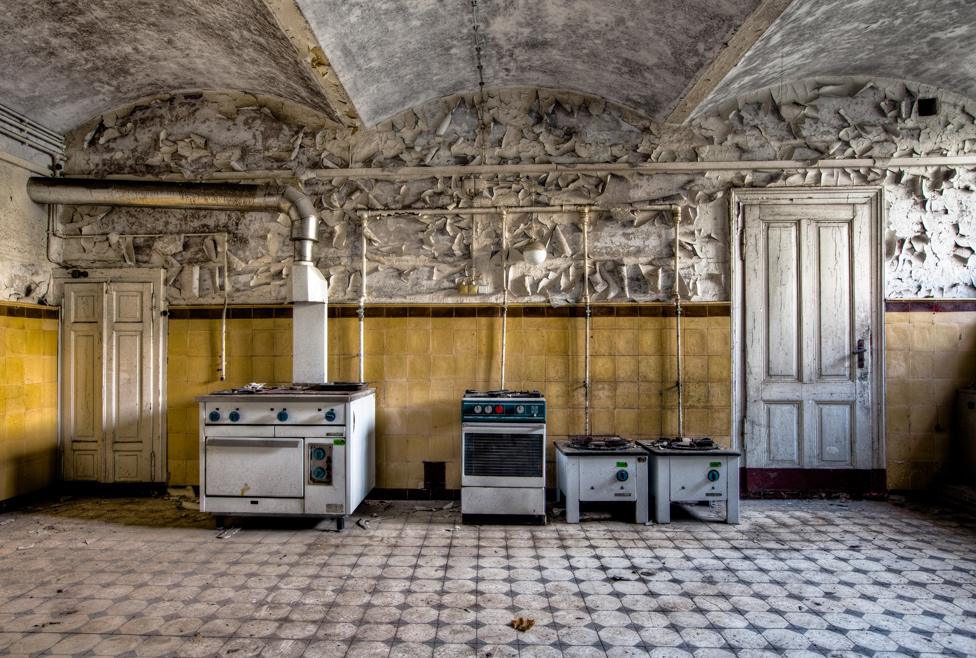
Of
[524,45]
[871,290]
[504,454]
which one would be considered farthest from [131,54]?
[871,290]

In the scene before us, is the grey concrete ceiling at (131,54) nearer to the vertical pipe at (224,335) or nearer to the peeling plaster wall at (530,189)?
the peeling plaster wall at (530,189)

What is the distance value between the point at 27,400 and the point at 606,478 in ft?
15.2

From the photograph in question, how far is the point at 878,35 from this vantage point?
4031mm

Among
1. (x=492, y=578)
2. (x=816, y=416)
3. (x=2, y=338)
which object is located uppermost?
(x=2, y=338)

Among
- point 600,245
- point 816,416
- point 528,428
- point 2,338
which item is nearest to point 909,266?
point 816,416

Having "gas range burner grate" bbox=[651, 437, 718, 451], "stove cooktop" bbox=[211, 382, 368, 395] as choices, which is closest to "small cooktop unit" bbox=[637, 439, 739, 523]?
"gas range burner grate" bbox=[651, 437, 718, 451]

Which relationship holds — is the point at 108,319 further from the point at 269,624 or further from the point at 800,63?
the point at 800,63

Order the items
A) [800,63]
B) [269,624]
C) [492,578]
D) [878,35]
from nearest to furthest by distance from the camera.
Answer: [269,624] < [492,578] < [878,35] < [800,63]

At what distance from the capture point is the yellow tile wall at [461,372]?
187 inches

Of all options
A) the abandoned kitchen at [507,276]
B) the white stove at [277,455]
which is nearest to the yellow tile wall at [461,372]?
the abandoned kitchen at [507,276]

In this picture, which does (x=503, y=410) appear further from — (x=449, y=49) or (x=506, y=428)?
(x=449, y=49)

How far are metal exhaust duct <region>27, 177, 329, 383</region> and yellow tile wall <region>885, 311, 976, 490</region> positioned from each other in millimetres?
4735

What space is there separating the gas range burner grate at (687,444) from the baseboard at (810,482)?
706 mm

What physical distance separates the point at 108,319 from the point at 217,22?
8.78ft
